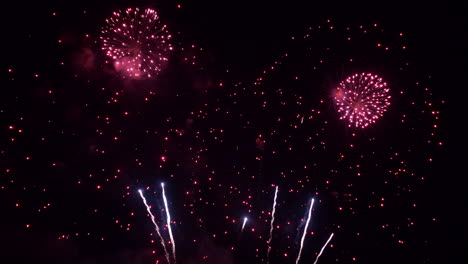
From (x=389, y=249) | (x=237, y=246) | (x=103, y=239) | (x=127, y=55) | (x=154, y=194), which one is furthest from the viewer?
(x=237, y=246)

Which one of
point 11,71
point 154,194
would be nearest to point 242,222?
point 154,194

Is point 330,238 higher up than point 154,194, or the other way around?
point 154,194

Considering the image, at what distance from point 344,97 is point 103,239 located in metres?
7.43

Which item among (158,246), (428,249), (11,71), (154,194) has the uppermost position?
(11,71)

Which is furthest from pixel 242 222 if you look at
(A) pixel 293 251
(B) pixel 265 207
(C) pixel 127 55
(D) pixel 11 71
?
(D) pixel 11 71

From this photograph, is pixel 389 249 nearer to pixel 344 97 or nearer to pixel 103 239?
pixel 344 97

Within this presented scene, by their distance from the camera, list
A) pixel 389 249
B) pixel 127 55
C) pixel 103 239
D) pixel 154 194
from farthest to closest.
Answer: pixel 103 239, pixel 389 249, pixel 154 194, pixel 127 55

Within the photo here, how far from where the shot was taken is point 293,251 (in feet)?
28.4

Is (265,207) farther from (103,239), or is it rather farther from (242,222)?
(103,239)

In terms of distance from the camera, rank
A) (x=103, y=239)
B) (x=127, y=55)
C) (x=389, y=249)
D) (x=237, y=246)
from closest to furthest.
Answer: (x=127, y=55) < (x=389, y=249) < (x=103, y=239) < (x=237, y=246)

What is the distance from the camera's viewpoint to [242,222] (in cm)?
812

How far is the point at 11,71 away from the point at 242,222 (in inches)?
235

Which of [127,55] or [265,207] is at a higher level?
[127,55]

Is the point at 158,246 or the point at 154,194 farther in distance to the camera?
the point at 158,246
